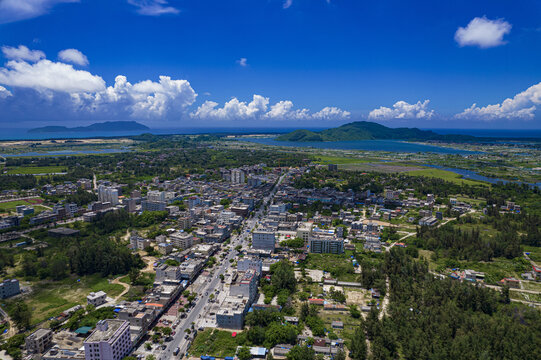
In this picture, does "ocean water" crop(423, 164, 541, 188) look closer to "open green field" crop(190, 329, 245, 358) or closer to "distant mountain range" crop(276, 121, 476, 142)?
"open green field" crop(190, 329, 245, 358)

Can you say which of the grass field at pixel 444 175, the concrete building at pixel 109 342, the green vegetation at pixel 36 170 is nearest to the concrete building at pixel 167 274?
the concrete building at pixel 109 342

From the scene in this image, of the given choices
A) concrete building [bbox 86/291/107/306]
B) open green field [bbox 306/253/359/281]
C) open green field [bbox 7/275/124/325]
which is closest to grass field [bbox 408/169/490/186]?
open green field [bbox 306/253/359/281]

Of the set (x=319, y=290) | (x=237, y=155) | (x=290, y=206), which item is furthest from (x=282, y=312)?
(x=237, y=155)

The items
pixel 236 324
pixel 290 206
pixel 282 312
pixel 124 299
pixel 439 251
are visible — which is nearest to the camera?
pixel 236 324

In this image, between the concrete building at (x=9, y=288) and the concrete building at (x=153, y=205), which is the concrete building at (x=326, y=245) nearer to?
the concrete building at (x=153, y=205)

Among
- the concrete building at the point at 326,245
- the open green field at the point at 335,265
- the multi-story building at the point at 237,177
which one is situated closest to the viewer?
the open green field at the point at 335,265

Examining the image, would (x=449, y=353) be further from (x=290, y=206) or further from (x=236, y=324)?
(x=290, y=206)

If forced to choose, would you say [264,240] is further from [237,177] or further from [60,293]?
[237,177]

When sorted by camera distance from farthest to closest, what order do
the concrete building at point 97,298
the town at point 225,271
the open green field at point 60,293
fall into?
the concrete building at point 97,298
the open green field at point 60,293
the town at point 225,271
